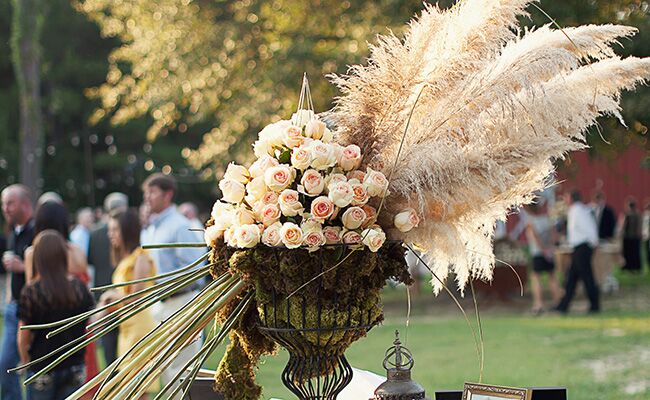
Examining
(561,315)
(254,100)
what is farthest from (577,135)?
(254,100)

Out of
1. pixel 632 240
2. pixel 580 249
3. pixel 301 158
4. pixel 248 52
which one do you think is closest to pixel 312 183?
pixel 301 158

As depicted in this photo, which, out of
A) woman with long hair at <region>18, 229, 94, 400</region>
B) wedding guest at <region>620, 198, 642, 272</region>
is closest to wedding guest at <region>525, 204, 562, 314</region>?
wedding guest at <region>620, 198, 642, 272</region>

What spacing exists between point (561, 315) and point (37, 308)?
433 inches

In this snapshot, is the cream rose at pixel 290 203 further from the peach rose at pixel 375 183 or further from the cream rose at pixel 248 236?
the peach rose at pixel 375 183

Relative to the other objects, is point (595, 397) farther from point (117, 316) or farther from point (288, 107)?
point (288, 107)

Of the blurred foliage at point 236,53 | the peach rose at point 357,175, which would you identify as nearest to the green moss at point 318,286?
the peach rose at point 357,175

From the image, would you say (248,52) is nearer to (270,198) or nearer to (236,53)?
(236,53)

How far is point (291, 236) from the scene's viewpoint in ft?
10.0

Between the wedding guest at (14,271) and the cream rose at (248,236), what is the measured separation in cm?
559

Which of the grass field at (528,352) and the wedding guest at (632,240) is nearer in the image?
the grass field at (528,352)

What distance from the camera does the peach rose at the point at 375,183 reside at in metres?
3.09

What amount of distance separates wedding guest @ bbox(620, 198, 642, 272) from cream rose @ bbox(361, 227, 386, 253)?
24.0 metres

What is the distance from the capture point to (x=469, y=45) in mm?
3154

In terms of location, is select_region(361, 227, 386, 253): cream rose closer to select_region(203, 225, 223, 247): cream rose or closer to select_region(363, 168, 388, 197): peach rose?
select_region(363, 168, 388, 197): peach rose
